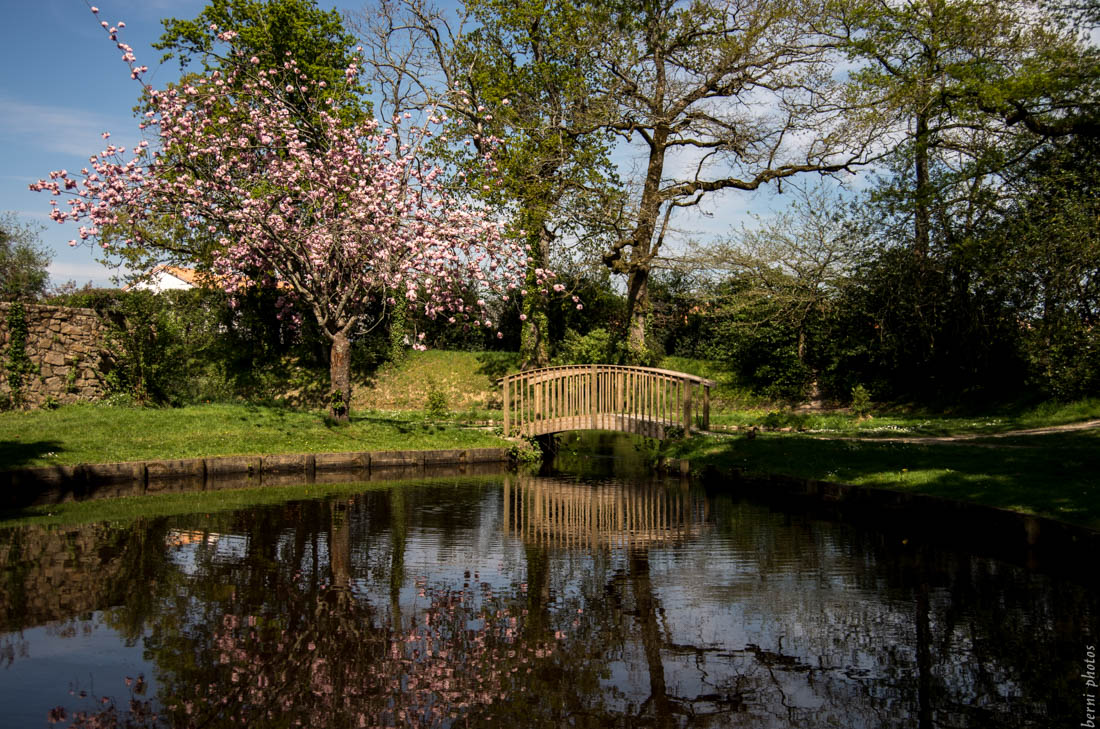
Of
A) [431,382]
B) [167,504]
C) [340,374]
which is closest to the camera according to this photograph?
[167,504]

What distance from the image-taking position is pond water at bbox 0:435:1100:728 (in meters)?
4.70

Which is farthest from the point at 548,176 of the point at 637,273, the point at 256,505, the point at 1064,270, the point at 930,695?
the point at 930,695

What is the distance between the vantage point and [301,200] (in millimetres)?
18672

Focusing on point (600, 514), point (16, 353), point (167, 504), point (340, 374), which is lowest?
point (600, 514)

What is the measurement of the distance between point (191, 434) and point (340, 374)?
378 cm

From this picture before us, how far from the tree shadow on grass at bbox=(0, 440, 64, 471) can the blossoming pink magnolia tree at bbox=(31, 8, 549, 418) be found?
527cm

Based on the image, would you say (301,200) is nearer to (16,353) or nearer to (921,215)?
(16,353)

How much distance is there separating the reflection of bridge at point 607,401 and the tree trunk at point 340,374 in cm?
365

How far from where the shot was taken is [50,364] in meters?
18.9

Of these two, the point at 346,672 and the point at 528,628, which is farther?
the point at 528,628

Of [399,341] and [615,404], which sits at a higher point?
[399,341]

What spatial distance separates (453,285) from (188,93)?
714cm

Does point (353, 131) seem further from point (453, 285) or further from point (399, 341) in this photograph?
point (399, 341)

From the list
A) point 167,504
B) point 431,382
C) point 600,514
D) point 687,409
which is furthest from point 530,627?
point 431,382
